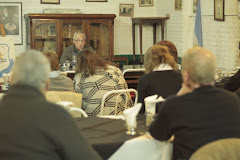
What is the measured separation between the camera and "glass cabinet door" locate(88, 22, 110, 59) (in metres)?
9.12

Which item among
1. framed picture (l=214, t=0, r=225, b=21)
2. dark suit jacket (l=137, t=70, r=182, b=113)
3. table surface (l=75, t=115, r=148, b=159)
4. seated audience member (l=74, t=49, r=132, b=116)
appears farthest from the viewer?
framed picture (l=214, t=0, r=225, b=21)

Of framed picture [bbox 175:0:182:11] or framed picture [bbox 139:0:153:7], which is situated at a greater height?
framed picture [bbox 139:0:153:7]

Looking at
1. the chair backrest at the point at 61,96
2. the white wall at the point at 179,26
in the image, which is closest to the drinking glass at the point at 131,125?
the chair backrest at the point at 61,96

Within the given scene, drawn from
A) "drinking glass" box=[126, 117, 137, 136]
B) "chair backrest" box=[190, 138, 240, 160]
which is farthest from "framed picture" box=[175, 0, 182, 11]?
"chair backrest" box=[190, 138, 240, 160]

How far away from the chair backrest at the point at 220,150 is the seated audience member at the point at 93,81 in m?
2.16

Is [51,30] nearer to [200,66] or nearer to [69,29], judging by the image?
[69,29]

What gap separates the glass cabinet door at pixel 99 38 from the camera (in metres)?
9.12

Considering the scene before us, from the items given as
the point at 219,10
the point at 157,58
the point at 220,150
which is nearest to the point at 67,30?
the point at 219,10

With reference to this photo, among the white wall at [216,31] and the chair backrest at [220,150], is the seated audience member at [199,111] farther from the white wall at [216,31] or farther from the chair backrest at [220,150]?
the white wall at [216,31]

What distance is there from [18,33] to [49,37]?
0.74 metres

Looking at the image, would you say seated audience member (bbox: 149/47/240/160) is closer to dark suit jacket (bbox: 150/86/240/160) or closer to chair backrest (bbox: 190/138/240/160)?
dark suit jacket (bbox: 150/86/240/160)

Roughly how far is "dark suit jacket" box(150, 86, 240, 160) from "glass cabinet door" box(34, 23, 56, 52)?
6169mm

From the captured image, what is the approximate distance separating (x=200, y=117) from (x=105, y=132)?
0.69m

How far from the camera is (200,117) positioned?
2.78m
